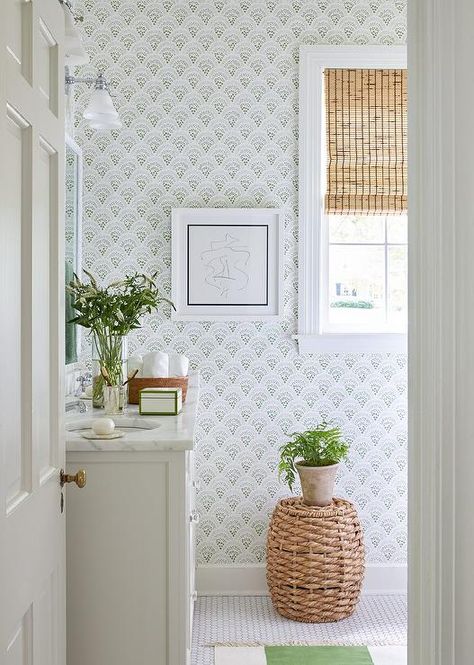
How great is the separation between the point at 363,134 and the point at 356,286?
0.74 metres

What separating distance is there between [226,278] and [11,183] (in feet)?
7.52

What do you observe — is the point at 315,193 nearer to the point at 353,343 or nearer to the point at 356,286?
the point at 356,286

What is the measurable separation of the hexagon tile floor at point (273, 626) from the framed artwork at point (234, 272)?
1.35 m

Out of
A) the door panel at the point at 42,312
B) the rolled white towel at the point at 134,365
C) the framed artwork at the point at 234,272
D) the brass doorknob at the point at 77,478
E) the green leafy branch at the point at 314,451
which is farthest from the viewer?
the framed artwork at the point at 234,272

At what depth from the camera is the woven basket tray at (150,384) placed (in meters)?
3.01

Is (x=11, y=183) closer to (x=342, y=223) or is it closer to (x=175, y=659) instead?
(x=175, y=659)

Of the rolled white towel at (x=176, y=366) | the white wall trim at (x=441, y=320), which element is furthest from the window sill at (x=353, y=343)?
the white wall trim at (x=441, y=320)

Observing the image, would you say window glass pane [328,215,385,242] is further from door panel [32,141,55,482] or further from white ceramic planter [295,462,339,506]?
door panel [32,141,55,482]

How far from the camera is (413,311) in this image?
1.15 meters

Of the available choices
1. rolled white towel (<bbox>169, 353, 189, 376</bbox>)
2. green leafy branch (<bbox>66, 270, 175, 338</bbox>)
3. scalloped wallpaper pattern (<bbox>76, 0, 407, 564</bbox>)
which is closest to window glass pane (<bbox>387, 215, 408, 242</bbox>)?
scalloped wallpaper pattern (<bbox>76, 0, 407, 564</bbox>)

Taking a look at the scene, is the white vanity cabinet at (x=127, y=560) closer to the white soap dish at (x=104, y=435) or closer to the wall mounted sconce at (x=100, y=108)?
the white soap dish at (x=104, y=435)

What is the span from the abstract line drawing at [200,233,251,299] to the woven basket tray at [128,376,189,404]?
0.76 meters

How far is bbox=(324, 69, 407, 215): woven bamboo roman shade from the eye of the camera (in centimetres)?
375

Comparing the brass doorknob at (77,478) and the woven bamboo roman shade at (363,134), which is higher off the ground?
the woven bamboo roman shade at (363,134)
